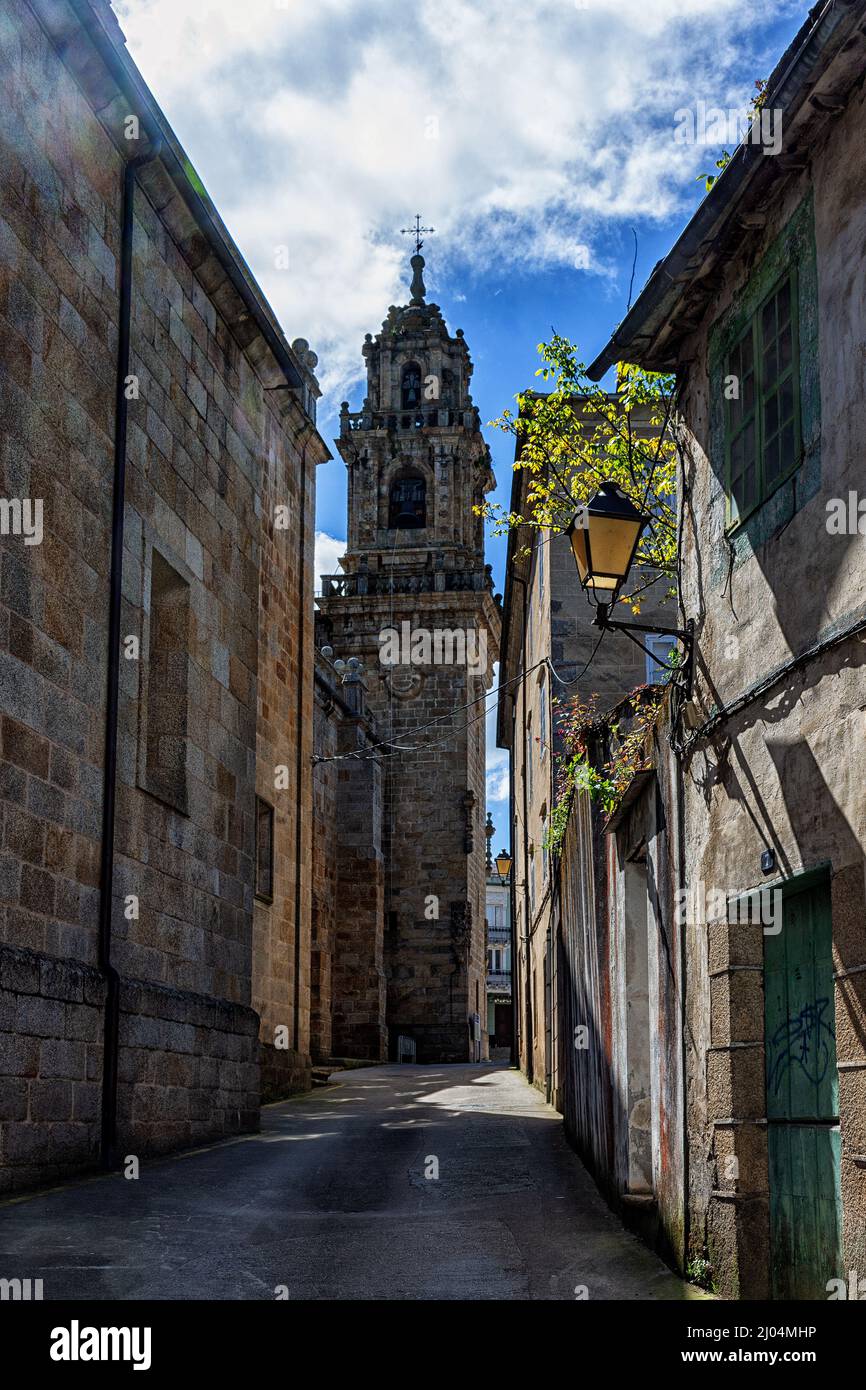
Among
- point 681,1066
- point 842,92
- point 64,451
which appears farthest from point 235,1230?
point 842,92

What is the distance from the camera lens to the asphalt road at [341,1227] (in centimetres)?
585

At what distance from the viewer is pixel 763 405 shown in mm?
6000

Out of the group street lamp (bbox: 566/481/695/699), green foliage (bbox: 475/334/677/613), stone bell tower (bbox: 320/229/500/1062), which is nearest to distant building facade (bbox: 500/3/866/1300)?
street lamp (bbox: 566/481/695/699)

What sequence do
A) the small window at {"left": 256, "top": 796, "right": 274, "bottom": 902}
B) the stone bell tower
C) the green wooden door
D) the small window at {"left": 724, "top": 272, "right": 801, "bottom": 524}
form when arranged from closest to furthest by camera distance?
the green wooden door < the small window at {"left": 724, "top": 272, "right": 801, "bottom": 524} < the small window at {"left": 256, "top": 796, "right": 274, "bottom": 902} < the stone bell tower

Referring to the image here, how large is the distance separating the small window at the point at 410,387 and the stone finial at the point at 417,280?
10.5ft

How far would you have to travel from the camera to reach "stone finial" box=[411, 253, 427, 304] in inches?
1786

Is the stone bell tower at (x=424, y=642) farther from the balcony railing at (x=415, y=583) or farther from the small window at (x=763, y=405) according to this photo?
the small window at (x=763, y=405)

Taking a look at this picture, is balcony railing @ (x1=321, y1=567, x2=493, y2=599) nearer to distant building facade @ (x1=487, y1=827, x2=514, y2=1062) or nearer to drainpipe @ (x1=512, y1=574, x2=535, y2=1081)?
drainpipe @ (x1=512, y1=574, x2=535, y2=1081)

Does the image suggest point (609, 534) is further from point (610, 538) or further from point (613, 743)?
point (613, 743)

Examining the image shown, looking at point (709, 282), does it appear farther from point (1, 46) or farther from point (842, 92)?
point (1, 46)

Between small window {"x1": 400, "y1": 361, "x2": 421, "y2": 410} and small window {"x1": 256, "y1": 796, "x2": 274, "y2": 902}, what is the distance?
87.9 ft

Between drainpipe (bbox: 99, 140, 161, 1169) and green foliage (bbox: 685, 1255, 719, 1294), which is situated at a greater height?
drainpipe (bbox: 99, 140, 161, 1169)

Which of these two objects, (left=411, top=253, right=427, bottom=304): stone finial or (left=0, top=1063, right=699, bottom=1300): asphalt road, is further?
(left=411, top=253, right=427, bottom=304): stone finial

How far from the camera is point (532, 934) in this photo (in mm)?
23219
